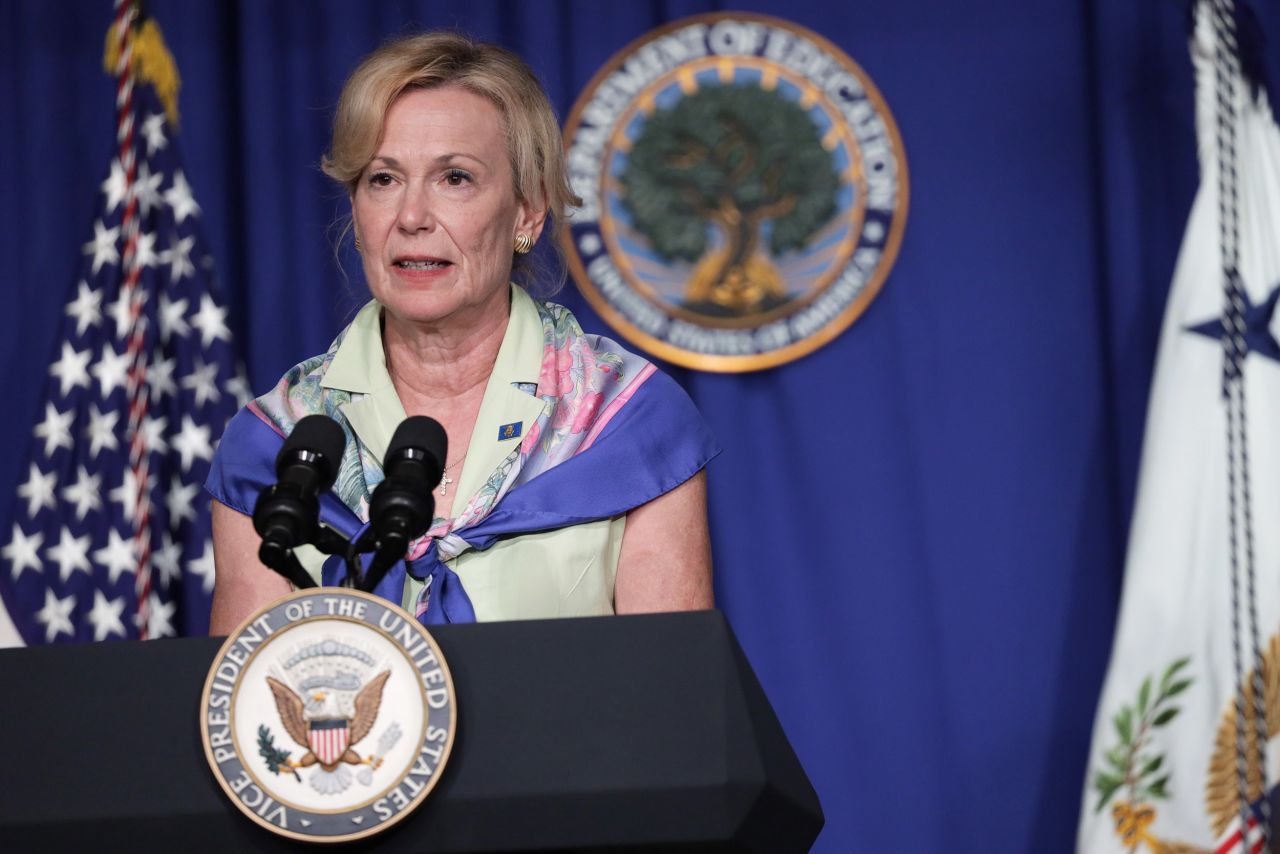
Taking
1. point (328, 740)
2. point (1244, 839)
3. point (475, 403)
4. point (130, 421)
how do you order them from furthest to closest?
1. point (130, 421)
2. point (1244, 839)
3. point (475, 403)
4. point (328, 740)

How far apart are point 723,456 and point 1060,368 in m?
0.78

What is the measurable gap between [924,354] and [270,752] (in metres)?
2.56

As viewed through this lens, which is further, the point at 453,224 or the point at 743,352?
the point at 743,352

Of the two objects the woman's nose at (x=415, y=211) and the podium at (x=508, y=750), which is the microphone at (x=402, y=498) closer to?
the podium at (x=508, y=750)

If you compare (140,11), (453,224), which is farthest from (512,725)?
(140,11)

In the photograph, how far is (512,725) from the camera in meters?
1.12

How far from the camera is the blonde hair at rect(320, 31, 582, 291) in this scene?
1.83m

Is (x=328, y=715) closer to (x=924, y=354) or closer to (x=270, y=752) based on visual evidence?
(x=270, y=752)

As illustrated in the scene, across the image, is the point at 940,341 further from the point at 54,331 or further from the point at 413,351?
the point at 54,331

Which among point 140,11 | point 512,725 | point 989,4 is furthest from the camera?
point 989,4

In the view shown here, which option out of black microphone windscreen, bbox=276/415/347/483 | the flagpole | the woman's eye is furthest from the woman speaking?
the flagpole

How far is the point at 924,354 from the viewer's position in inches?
135

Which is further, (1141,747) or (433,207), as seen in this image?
(1141,747)

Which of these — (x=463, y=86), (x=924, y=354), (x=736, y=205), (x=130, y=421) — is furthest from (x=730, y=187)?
(x=463, y=86)
